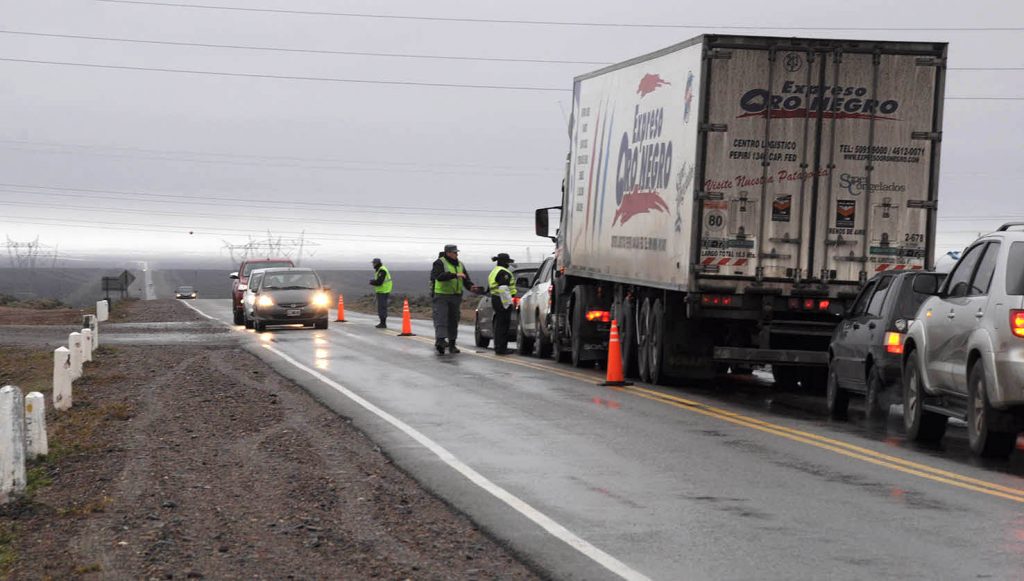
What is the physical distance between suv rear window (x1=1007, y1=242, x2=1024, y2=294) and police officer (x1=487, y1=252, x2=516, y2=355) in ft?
52.4

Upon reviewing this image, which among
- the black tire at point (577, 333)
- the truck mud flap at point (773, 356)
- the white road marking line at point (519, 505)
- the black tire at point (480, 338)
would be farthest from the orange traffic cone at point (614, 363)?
the black tire at point (480, 338)

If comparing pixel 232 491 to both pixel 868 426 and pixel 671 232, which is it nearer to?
pixel 868 426

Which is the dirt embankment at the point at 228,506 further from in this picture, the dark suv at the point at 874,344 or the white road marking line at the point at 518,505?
the dark suv at the point at 874,344

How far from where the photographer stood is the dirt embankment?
26.0ft

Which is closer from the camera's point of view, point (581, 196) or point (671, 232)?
point (671, 232)

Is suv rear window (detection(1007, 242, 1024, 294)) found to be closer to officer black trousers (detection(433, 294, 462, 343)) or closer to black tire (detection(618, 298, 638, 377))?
black tire (detection(618, 298, 638, 377))

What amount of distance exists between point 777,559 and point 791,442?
5.51 metres

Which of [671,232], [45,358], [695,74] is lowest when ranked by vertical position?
[45,358]

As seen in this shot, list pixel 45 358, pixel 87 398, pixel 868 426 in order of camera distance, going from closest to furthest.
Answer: pixel 868 426, pixel 87 398, pixel 45 358

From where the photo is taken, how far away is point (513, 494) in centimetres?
1012

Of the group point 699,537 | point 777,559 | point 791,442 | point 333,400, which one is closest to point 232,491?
point 699,537

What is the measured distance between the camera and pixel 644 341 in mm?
20609

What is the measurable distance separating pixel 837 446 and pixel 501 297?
14.8 m

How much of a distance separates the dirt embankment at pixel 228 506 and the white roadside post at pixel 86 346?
6732mm
